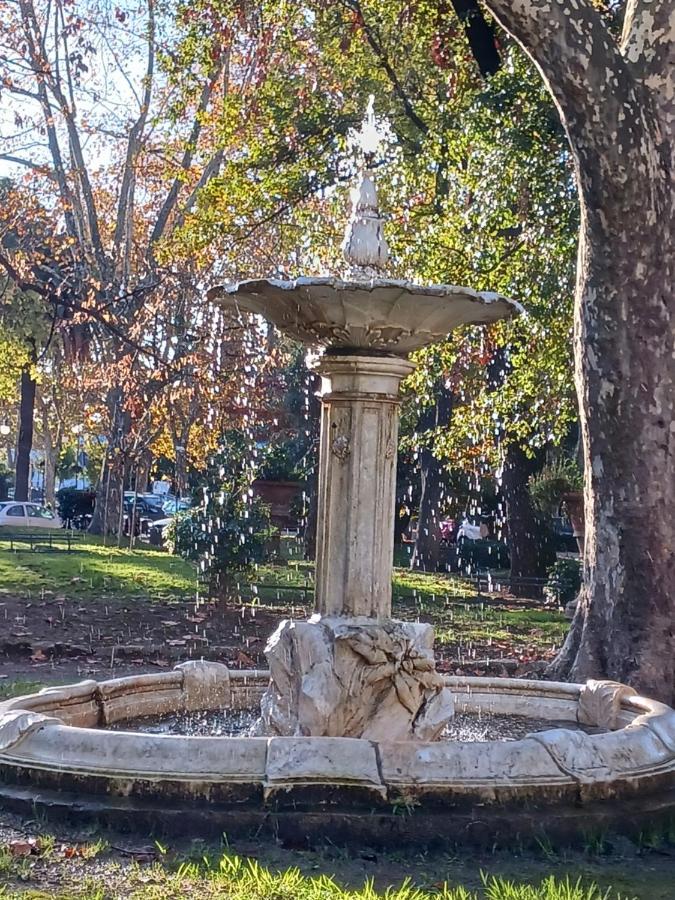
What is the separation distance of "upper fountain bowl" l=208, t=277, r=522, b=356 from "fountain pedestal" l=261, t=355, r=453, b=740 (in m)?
0.12

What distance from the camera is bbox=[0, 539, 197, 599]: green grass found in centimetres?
1553

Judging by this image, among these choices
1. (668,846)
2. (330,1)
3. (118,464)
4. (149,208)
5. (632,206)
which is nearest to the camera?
(668,846)

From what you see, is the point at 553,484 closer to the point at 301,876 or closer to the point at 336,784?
the point at 336,784

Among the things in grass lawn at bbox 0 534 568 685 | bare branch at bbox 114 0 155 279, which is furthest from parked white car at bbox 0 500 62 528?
grass lawn at bbox 0 534 568 685

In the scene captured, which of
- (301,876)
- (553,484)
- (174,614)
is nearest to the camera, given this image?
(301,876)

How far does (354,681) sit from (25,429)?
109 ft

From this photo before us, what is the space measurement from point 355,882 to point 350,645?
5.76ft

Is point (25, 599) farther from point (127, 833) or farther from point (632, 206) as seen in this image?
point (127, 833)

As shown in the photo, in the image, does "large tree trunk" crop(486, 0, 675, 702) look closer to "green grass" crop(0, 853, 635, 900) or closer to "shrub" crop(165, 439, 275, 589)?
"green grass" crop(0, 853, 635, 900)

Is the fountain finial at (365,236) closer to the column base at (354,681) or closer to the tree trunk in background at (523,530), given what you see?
the column base at (354,681)

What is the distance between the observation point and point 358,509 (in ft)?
19.7

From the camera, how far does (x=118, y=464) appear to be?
23906 mm

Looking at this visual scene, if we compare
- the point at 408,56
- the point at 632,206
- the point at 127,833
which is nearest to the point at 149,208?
the point at 408,56

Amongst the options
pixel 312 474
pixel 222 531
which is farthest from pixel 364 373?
pixel 312 474
